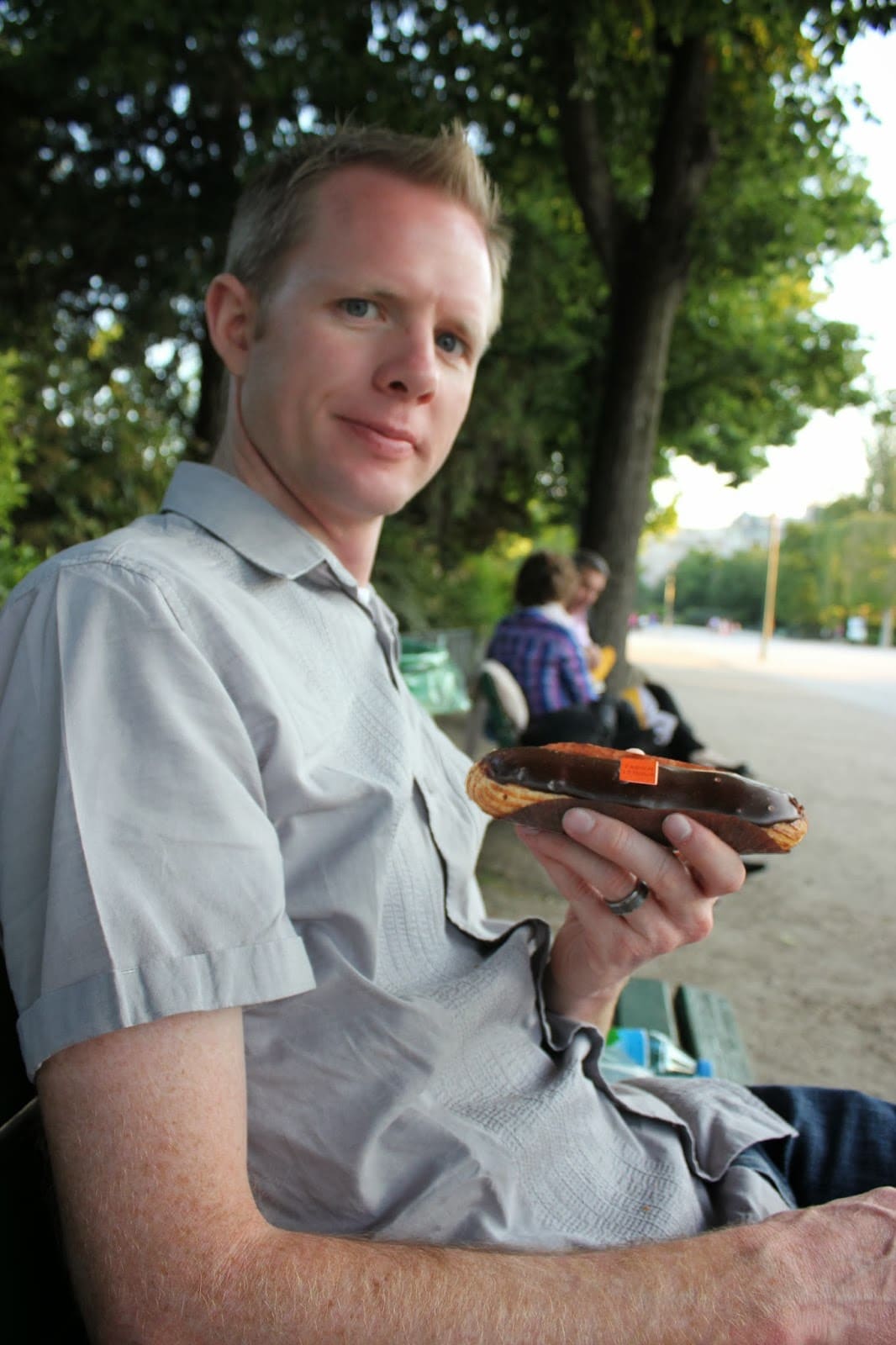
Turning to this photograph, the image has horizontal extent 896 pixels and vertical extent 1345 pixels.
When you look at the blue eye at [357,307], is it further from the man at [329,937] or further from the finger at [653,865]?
the finger at [653,865]

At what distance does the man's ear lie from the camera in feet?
5.82

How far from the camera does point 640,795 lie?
127cm

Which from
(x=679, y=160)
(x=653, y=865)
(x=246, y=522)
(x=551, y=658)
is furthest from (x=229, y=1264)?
(x=679, y=160)

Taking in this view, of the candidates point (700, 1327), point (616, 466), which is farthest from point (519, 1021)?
point (616, 466)

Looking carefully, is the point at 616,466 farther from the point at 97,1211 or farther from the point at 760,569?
the point at 760,569

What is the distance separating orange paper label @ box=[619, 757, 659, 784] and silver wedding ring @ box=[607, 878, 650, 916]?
0.24 meters

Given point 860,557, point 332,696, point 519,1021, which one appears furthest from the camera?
point 860,557

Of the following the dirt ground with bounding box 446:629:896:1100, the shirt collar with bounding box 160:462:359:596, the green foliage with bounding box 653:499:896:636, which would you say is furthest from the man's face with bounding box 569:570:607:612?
the green foliage with bounding box 653:499:896:636

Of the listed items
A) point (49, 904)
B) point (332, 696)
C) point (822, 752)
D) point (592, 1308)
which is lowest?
point (822, 752)

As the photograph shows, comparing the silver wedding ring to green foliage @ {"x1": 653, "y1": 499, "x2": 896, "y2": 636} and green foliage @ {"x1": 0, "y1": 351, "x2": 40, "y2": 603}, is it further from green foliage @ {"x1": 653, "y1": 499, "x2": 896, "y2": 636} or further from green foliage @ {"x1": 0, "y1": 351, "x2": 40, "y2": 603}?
A: green foliage @ {"x1": 653, "y1": 499, "x2": 896, "y2": 636}

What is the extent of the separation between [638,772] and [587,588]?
659 centimetres

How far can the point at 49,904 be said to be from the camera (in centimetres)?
101

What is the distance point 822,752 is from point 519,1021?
1130 cm

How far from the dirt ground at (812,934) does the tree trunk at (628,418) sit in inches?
75.3
